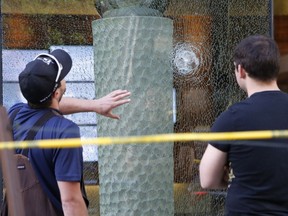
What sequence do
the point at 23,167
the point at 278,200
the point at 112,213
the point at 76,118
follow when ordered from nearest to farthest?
the point at 278,200, the point at 23,167, the point at 112,213, the point at 76,118

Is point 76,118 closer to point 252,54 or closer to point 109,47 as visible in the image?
point 109,47

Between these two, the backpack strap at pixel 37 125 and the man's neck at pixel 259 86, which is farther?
the backpack strap at pixel 37 125

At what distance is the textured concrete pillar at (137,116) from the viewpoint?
14.8 feet

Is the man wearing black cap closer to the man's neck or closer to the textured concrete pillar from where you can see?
the man's neck

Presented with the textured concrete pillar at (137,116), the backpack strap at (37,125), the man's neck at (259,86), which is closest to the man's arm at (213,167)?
the man's neck at (259,86)

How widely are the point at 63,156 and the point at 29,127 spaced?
232mm

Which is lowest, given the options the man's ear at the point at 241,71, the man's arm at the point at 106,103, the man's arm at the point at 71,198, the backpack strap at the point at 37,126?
the man's arm at the point at 71,198

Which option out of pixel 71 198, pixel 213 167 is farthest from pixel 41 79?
pixel 213 167

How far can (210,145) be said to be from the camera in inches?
107

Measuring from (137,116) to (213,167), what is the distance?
72.1 inches

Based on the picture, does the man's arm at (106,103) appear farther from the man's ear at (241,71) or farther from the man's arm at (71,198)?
the man's ear at (241,71)

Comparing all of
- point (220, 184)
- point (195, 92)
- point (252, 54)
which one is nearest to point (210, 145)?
point (220, 184)

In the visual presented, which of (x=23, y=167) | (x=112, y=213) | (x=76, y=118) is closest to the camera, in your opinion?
(x=23, y=167)

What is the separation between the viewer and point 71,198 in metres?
2.82
